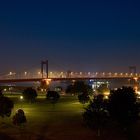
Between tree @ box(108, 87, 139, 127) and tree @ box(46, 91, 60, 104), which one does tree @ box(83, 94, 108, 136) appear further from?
tree @ box(46, 91, 60, 104)

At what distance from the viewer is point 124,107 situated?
2747 centimetres

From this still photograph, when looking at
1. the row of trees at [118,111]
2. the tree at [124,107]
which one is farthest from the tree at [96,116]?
the tree at [124,107]

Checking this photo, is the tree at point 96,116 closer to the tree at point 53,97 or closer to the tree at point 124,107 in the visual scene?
the tree at point 124,107

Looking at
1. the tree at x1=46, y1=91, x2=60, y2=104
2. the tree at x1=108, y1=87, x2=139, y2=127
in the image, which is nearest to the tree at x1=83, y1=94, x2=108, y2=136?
the tree at x1=108, y1=87, x2=139, y2=127

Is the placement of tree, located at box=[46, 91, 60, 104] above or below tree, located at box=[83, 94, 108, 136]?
above

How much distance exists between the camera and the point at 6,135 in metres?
28.3

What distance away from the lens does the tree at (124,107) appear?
1081 inches

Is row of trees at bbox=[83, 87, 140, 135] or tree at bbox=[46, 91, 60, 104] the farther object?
tree at bbox=[46, 91, 60, 104]

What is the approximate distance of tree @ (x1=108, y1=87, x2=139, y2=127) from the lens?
27.5 m

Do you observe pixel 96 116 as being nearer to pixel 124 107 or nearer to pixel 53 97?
pixel 124 107

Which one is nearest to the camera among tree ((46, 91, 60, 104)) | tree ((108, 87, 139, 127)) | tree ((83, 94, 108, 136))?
tree ((108, 87, 139, 127))

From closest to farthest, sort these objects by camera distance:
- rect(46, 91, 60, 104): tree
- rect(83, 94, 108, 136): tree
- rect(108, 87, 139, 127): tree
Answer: rect(108, 87, 139, 127): tree → rect(83, 94, 108, 136): tree → rect(46, 91, 60, 104): tree

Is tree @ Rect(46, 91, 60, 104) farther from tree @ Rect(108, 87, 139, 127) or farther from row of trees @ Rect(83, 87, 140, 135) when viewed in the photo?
tree @ Rect(108, 87, 139, 127)

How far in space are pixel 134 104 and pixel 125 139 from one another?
2352 mm
